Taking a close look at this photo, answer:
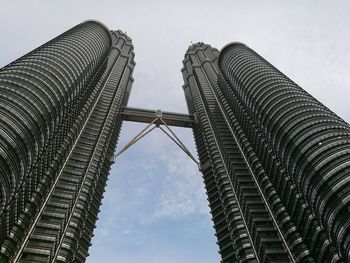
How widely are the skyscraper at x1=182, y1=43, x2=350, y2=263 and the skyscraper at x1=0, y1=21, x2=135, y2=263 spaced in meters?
30.4

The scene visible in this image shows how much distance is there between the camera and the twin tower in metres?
64.1

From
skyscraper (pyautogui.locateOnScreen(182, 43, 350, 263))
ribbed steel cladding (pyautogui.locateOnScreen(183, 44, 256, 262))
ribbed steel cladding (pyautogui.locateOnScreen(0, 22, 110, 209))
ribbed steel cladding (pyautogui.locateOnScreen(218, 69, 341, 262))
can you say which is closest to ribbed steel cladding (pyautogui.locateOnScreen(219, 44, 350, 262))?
skyscraper (pyautogui.locateOnScreen(182, 43, 350, 263))

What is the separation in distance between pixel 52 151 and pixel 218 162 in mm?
43881

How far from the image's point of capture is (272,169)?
86.4m

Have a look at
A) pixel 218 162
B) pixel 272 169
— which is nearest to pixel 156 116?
pixel 218 162

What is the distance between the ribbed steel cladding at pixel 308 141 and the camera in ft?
194

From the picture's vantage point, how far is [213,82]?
6004 inches

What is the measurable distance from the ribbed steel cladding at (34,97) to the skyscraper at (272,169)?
4098 centimetres

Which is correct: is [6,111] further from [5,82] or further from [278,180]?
[278,180]

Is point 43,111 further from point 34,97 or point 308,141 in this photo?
point 308,141

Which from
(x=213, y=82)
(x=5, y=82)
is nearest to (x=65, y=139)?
(x=5, y=82)

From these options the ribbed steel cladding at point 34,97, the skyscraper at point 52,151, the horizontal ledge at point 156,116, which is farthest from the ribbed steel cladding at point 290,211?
the ribbed steel cladding at point 34,97

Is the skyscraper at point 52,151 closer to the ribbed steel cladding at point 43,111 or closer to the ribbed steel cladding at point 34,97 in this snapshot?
Result: the ribbed steel cladding at point 34,97

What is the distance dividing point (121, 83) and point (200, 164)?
51.2 meters
